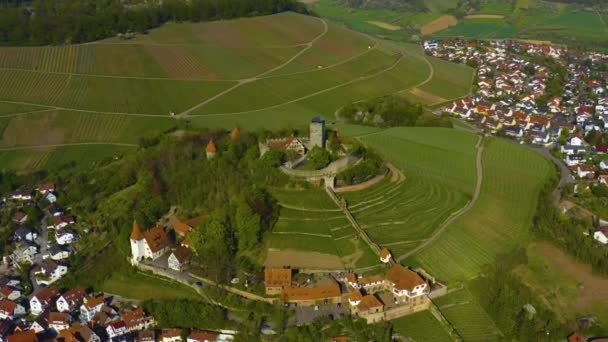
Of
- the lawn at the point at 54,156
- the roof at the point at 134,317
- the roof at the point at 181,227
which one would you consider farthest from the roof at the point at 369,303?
the lawn at the point at 54,156

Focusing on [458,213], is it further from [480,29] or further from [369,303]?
[480,29]

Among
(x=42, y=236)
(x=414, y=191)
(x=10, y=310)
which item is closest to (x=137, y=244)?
(x=10, y=310)

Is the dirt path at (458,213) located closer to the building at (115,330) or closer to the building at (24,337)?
the building at (115,330)

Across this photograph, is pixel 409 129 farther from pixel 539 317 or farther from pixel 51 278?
pixel 51 278

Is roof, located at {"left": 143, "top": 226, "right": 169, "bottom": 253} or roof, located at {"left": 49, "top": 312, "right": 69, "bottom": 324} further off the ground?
roof, located at {"left": 143, "top": 226, "right": 169, "bottom": 253}

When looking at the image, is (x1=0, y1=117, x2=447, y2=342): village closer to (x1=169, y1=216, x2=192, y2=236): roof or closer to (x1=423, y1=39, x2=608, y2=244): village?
(x1=169, y1=216, x2=192, y2=236): roof

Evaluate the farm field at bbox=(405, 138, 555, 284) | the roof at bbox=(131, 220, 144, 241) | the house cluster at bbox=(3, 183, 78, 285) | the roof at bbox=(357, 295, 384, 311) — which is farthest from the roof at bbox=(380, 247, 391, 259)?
the house cluster at bbox=(3, 183, 78, 285)

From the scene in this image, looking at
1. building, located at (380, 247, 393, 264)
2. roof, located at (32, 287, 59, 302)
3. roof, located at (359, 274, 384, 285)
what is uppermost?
building, located at (380, 247, 393, 264)
